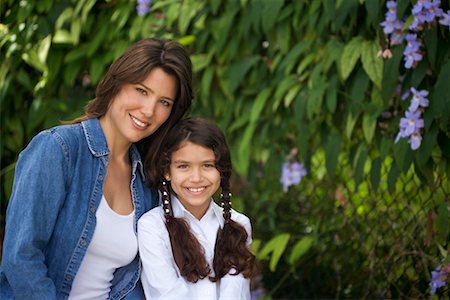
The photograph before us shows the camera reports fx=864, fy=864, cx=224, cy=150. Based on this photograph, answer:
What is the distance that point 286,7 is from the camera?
3.06 m

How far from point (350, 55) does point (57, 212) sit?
1.19 metres

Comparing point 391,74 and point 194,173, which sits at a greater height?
point 391,74

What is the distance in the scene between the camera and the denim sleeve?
201 cm

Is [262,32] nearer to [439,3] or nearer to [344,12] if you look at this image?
[344,12]

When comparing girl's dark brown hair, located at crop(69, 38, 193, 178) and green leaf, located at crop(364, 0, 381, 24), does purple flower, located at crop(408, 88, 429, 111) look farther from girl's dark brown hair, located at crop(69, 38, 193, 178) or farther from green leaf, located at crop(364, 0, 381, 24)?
girl's dark brown hair, located at crop(69, 38, 193, 178)

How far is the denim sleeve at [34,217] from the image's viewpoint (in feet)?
6.61

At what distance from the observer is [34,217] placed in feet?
6.65

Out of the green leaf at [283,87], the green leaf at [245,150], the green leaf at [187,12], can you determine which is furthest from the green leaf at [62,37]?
the green leaf at [283,87]

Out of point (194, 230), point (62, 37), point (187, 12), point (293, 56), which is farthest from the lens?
point (62, 37)

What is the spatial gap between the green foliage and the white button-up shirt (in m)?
0.77

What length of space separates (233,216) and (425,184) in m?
0.81

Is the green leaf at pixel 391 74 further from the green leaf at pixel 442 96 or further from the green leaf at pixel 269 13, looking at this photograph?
the green leaf at pixel 269 13

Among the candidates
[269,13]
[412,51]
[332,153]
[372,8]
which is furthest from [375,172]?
[269,13]

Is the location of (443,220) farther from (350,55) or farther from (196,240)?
(196,240)
